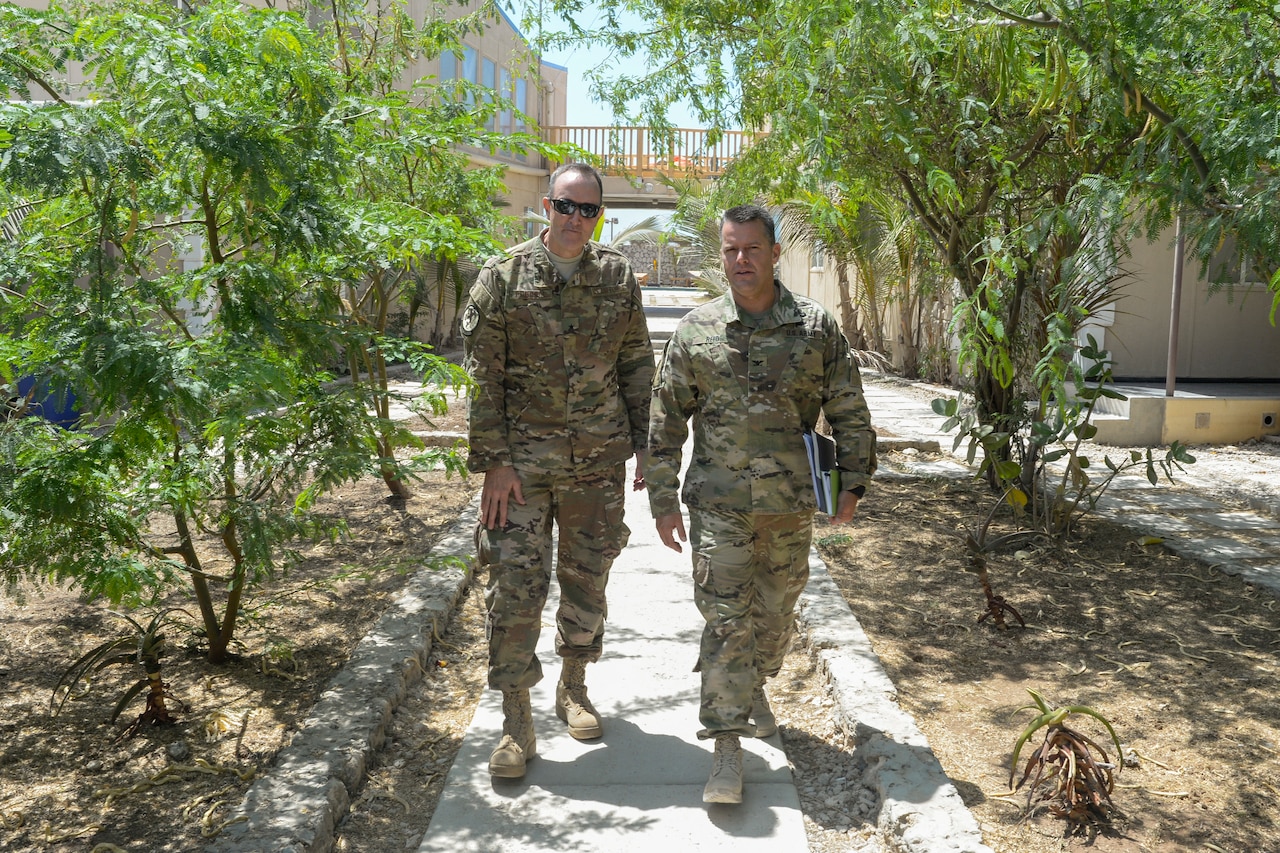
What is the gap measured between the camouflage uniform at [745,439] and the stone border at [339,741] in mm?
1204

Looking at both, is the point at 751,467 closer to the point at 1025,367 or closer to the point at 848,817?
the point at 848,817

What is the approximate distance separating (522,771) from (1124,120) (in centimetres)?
406

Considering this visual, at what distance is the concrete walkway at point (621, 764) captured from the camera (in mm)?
3330

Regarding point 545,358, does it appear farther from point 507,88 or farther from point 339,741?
point 507,88

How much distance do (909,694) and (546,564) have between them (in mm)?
1641

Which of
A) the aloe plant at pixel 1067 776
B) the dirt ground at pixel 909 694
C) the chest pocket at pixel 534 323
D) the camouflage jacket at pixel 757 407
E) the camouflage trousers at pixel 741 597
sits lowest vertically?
the dirt ground at pixel 909 694

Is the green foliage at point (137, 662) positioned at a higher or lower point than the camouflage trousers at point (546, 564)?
lower

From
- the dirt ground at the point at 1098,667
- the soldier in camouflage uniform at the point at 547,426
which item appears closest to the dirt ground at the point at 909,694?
the dirt ground at the point at 1098,667

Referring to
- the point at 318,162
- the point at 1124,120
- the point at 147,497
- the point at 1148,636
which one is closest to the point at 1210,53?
the point at 1124,120

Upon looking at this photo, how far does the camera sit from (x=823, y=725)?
4320mm

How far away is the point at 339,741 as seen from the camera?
3783mm

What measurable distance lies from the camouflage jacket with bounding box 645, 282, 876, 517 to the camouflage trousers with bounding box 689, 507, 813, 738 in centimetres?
9

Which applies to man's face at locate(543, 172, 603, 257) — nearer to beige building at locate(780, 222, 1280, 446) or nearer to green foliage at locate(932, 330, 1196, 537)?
green foliage at locate(932, 330, 1196, 537)

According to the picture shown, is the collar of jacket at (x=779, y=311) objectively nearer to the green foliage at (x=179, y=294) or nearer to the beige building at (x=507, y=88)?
the green foliage at (x=179, y=294)
